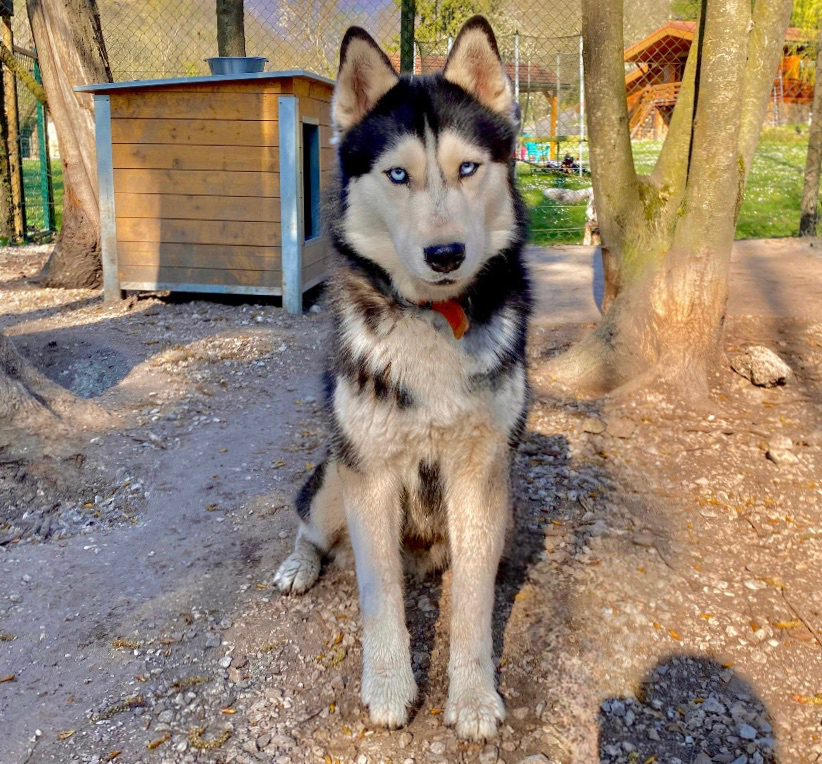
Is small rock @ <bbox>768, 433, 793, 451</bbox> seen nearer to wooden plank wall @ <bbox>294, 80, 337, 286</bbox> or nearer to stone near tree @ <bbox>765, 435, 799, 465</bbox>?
stone near tree @ <bbox>765, 435, 799, 465</bbox>

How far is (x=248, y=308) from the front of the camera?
7.07 m

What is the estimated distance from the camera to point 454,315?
238 cm

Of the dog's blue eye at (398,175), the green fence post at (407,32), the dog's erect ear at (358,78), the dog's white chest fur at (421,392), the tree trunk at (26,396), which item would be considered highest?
the green fence post at (407,32)

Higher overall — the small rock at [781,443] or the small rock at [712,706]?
the small rock at [781,443]

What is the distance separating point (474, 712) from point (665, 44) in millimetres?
21236

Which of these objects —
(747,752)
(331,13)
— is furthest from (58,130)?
(747,752)

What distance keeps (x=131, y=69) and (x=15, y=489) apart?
9.87m

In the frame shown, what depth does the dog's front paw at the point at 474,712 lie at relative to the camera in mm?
2312

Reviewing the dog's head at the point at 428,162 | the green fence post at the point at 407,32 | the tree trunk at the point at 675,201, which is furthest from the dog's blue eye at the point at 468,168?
the green fence post at the point at 407,32

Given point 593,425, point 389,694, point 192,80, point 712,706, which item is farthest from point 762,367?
point 192,80

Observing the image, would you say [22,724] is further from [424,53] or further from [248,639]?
[424,53]

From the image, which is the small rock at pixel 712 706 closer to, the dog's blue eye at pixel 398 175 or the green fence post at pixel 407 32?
the dog's blue eye at pixel 398 175

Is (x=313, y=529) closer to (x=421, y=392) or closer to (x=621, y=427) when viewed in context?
(x=421, y=392)

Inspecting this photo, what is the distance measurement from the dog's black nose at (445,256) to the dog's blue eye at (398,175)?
10.9 inches
